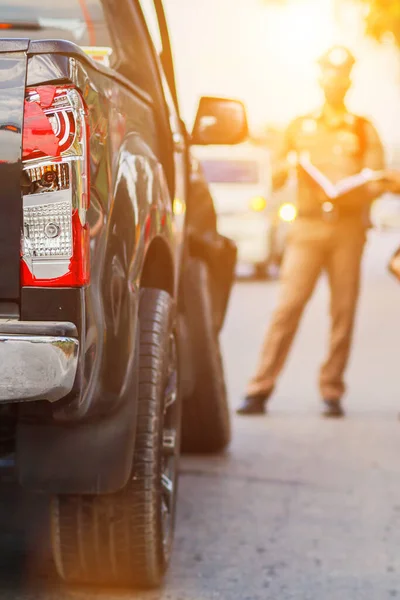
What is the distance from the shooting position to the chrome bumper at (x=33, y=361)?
324 cm

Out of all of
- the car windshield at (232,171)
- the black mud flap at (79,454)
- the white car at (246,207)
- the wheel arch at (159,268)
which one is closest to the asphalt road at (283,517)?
the black mud flap at (79,454)

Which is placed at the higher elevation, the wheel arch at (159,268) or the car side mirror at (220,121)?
the car side mirror at (220,121)

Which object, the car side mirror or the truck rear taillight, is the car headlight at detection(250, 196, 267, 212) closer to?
the car side mirror

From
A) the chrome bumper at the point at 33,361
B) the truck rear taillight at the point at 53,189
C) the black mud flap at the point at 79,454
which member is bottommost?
the black mud flap at the point at 79,454

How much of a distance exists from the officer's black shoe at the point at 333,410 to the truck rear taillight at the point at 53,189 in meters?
4.78

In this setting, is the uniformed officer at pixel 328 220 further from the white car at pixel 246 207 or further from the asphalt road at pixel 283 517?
the white car at pixel 246 207

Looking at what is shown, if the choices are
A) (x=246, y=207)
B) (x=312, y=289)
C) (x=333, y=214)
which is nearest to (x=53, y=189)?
(x=333, y=214)

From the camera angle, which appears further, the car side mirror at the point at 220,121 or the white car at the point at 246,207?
the white car at the point at 246,207

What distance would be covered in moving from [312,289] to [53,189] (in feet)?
16.3

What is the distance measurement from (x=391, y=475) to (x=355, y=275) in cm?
214

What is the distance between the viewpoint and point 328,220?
799cm

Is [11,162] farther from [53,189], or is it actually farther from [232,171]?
[232,171]

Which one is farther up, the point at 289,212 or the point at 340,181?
the point at 340,181

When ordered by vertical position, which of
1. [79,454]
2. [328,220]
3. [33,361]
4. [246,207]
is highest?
[33,361]
